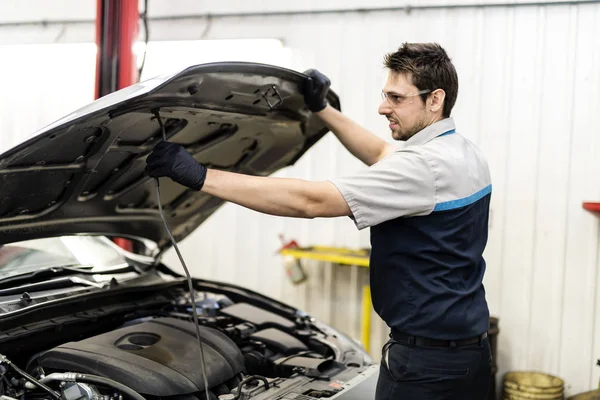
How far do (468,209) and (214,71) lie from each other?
96cm

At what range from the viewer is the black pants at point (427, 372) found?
2.18m

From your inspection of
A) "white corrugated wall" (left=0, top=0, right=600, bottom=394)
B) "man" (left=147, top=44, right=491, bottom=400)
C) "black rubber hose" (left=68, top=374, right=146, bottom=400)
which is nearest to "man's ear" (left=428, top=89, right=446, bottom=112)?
"man" (left=147, top=44, right=491, bottom=400)

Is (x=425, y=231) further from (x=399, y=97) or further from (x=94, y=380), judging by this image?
(x=94, y=380)

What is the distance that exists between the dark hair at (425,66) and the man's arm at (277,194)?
1.66ft

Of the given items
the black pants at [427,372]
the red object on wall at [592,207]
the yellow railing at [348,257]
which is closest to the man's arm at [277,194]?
the black pants at [427,372]

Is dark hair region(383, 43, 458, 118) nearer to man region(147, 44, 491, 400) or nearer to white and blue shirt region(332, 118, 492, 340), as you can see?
man region(147, 44, 491, 400)

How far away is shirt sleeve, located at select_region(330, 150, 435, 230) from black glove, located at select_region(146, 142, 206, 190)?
0.44m

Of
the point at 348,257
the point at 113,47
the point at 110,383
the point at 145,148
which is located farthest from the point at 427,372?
the point at 113,47

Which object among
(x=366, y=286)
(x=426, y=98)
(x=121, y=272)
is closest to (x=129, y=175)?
(x=121, y=272)

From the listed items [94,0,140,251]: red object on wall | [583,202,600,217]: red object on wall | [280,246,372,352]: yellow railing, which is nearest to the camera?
[583,202,600,217]: red object on wall

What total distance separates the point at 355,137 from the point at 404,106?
0.61 m

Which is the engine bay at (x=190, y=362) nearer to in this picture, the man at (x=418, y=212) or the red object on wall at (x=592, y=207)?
the man at (x=418, y=212)

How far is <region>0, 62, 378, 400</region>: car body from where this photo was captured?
80.7 inches

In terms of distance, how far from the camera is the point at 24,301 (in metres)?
2.35
